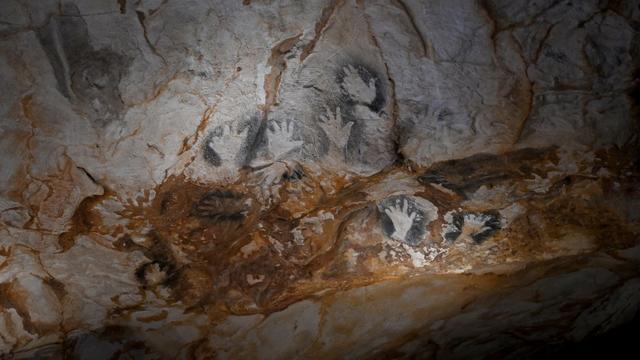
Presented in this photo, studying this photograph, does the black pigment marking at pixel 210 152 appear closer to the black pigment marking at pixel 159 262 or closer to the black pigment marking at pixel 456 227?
the black pigment marking at pixel 159 262

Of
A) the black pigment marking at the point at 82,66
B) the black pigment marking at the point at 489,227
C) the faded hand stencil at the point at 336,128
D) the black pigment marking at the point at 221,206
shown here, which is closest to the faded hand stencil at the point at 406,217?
the black pigment marking at the point at 489,227

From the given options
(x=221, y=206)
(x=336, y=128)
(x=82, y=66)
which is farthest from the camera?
(x=221, y=206)

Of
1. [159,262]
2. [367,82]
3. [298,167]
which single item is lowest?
[159,262]

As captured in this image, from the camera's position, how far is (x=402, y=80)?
122 centimetres

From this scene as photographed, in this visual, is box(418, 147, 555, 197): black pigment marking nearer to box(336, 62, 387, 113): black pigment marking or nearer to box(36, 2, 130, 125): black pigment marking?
box(336, 62, 387, 113): black pigment marking

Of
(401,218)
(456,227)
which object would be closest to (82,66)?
(401,218)

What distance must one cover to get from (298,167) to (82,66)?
55 cm

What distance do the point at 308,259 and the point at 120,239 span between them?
52 centimetres

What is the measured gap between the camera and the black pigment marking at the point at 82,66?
108cm

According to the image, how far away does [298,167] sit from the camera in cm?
134

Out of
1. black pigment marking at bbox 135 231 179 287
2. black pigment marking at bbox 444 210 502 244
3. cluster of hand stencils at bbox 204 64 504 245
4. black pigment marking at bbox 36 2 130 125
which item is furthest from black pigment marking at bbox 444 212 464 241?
black pigment marking at bbox 36 2 130 125

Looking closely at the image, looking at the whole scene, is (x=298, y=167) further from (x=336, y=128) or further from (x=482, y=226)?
(x=482, y=226)

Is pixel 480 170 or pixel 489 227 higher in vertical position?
pixel 480 170

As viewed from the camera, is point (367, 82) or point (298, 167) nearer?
point (367, 82)
